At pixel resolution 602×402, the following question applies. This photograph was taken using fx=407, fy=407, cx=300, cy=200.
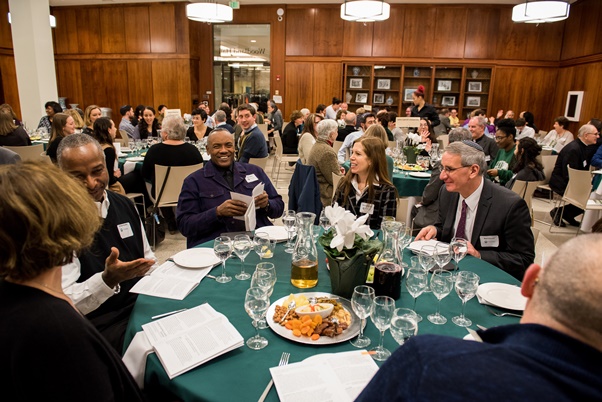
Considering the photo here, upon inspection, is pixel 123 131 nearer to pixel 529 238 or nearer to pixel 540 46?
pixel 529 238

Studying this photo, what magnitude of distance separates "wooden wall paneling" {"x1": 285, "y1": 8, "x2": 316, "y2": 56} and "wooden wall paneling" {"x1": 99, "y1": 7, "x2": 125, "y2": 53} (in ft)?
18.1

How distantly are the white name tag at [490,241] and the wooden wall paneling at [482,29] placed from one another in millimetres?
12037

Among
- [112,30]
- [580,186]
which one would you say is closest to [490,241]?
[580,186]

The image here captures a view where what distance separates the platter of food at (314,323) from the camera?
154 centimetres

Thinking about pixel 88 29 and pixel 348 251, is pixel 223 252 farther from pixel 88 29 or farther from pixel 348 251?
pixel 88 29

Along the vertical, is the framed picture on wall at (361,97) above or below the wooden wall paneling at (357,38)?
below

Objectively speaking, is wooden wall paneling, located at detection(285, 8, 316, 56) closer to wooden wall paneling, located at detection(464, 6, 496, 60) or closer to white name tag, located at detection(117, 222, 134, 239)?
wooden wall paneling, located at detection(464, 6, 496, 60)

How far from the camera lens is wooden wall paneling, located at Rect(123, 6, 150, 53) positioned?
1328 cm

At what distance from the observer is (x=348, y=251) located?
6.06 ft

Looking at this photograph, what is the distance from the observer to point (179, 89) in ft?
44.4

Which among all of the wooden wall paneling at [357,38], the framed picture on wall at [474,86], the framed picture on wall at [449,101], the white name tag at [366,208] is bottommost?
the white name tag at [366,208]

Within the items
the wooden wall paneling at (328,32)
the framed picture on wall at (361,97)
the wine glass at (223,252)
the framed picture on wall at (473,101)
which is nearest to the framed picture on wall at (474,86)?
the framed picture on wall at (473,101)

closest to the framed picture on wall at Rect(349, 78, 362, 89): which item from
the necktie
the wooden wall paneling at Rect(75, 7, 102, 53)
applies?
the wooden wall paneling at Rect(75, 7, 102, 53)

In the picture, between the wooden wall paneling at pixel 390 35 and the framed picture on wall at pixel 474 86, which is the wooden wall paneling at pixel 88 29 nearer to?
the wooden wall paneling at pixel 390 35
